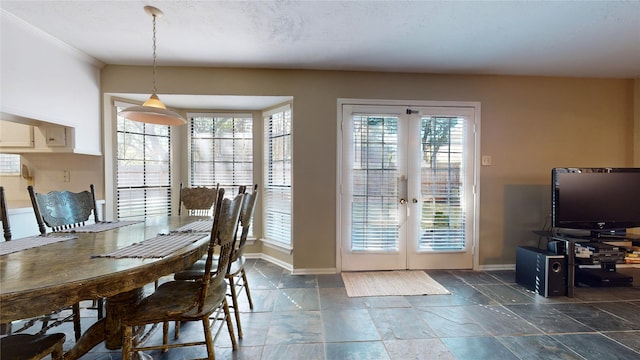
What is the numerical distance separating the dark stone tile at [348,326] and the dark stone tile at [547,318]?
1341mm

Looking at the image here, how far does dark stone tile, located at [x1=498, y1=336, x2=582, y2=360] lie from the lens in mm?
1775

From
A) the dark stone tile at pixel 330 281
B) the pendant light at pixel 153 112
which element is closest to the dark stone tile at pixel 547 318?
the dark stone tile at pixel 330 281

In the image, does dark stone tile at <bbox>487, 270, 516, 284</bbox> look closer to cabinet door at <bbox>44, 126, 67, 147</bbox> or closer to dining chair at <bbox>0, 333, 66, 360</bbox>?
dining chair at <bbox>0, 333, 66, 360</bbox>

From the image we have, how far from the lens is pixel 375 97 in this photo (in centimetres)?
328

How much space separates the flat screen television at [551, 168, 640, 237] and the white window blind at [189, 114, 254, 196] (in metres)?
3.72

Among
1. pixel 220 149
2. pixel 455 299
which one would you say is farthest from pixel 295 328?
pixel 220 149

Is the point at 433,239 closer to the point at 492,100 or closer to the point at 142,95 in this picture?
the point at 492,100

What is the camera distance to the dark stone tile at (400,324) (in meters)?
2.01

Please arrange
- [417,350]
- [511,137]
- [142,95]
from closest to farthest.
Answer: [417,350] < [142,95] < [511,137]

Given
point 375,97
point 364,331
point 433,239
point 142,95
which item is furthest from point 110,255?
point 433,239

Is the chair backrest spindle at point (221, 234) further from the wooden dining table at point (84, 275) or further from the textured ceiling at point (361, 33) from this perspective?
the textured ceiling at point (361, 33)

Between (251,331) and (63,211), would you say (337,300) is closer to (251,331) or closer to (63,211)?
(251,331)

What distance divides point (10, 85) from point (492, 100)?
16.0ft

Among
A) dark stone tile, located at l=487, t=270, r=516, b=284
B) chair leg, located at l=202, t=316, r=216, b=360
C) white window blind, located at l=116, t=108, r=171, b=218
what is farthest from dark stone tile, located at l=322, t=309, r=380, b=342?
white window blind, located at l=116, t=108, r=171, b=218
